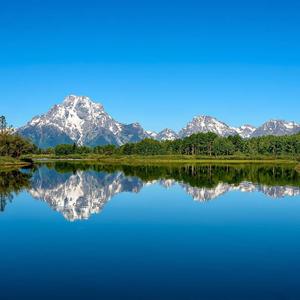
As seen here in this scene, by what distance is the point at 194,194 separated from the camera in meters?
50.2

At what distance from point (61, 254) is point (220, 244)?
8.74m

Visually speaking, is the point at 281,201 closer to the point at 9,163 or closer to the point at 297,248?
the point at 297,248

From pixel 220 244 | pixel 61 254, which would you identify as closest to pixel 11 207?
pixel 61 254

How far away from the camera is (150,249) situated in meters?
23.0

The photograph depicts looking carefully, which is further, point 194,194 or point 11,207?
point 194,194

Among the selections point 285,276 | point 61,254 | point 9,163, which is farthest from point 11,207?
point 9,163

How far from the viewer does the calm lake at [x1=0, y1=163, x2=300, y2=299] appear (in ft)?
54.8

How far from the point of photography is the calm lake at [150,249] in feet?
54.8

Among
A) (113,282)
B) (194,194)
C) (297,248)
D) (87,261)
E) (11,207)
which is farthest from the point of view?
(194,194)

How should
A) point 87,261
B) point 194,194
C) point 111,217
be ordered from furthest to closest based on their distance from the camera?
point 194,194 < point 111,217 < point 87,261

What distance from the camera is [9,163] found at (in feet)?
400

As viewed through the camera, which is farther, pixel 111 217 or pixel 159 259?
pixel 111 217

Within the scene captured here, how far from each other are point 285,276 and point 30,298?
10.3 meters

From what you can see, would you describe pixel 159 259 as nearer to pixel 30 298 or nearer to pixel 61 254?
pixel 61 254
